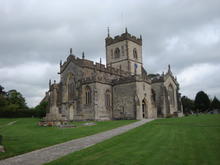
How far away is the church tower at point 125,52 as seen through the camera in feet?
174

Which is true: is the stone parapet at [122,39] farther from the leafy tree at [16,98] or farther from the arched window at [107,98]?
the leafy tree at [16,98]

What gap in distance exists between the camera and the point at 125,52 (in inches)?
2090

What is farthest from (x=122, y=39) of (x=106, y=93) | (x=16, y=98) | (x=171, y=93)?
(x=16, y=98)

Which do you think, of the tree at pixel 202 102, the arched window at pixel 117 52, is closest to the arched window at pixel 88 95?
the arched window at pixel 117 52

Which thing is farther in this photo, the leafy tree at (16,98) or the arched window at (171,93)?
the leafy tree at (16,98)

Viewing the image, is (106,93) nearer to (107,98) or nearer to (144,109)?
(107,98)

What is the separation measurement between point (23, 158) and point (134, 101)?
28.1m

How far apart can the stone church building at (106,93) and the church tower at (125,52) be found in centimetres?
460

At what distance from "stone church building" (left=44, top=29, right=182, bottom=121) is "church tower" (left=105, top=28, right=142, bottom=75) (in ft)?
15.1

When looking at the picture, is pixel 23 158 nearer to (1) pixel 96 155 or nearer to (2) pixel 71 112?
(1) pixel 96 155

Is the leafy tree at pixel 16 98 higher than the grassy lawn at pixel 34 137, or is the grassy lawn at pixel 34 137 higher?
the leafy tree at pixel 16 98

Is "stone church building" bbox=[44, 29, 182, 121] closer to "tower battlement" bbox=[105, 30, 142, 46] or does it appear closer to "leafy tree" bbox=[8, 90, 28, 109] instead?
"tower battlement" bbox=[105, 30, 142, 46]

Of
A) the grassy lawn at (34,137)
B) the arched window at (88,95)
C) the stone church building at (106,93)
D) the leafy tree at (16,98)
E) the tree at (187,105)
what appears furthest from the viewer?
the tree at (187,105)

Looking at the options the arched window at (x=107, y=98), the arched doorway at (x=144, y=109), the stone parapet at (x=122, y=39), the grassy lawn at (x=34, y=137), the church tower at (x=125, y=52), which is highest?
the stone parapet at (x=122, y=39)
